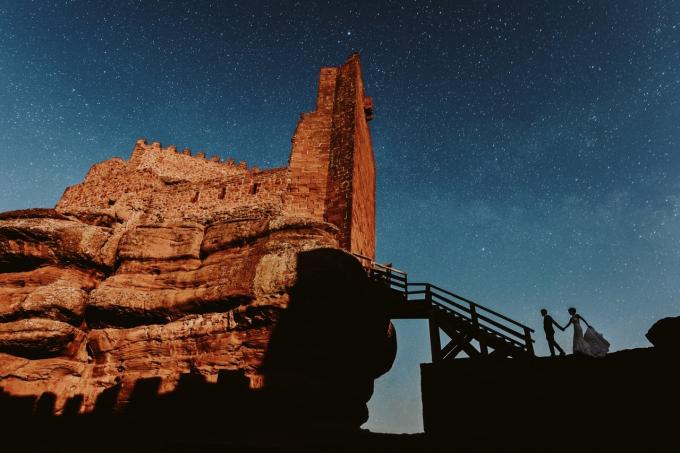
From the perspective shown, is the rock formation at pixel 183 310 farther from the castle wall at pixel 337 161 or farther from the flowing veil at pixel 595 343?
the flowing veil at pixel 595 343

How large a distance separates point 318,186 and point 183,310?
6.85 m

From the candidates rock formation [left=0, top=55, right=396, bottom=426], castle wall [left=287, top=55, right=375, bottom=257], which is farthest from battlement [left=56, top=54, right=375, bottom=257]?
rock formation [left=0, top=55, right=396, bottom=426]

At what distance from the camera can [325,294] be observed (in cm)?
859

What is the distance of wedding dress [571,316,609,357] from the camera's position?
6.66m

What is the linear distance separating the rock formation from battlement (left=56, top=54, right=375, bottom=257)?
5.13 ft

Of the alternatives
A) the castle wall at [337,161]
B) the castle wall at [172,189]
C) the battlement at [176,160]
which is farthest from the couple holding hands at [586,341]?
the battlement at [176,160]

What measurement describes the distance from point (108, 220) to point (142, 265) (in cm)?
385

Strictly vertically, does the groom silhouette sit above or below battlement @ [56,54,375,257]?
below

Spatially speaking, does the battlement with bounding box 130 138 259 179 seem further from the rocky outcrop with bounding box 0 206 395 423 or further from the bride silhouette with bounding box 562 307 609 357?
the bride silhouette with bounding box 562 307 609 357

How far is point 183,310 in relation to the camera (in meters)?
8.95

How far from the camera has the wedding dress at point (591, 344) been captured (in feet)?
21.9

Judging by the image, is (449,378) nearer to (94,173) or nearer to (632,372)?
(632,372)

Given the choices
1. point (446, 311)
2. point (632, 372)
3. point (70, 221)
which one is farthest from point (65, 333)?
point (632, 372)

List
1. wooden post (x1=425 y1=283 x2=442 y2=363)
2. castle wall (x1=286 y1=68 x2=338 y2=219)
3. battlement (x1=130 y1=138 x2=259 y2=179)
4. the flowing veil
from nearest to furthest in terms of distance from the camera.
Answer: the flowing veil → wooden post (x1=425 y1=283 x2=442 y2=363) → castle wall (x1=286 y1=68 x2=338 y2=219) → battlement (x1=130 y1=138 x2=259 y2=179)
